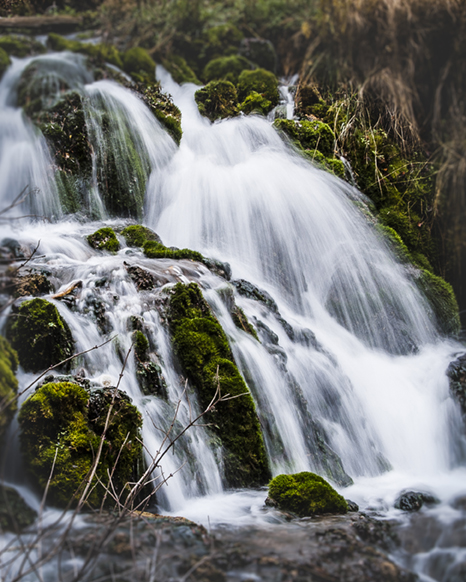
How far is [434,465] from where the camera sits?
13.0ft

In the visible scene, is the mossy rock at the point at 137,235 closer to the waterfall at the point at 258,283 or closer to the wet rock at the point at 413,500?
the waterfall at the point at 258,283

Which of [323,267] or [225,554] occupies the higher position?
[323,267]

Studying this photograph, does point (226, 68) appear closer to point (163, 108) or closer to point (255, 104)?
point (255, 104)

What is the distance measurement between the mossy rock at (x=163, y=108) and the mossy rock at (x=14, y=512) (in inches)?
214

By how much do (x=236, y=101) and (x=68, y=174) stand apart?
9.88 ft

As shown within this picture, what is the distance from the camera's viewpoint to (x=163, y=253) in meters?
4.86

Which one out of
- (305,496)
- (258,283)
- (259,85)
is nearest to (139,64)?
(259,85)

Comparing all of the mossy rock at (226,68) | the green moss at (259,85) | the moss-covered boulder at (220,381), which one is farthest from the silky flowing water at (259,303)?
the mossy rock at (226,68)

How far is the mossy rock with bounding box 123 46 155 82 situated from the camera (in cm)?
695

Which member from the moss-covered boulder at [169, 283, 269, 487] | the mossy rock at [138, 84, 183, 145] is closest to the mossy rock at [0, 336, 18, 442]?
the moss-covered boulder at [169, 283, 269, 487]

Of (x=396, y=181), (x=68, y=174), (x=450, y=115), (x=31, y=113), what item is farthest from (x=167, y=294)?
(x=450, y=115)

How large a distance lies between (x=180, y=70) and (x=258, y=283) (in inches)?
165

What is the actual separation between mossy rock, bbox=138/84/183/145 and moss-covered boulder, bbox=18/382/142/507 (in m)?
4.77

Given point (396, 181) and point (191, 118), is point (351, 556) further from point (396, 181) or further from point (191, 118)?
point (191, 118)
